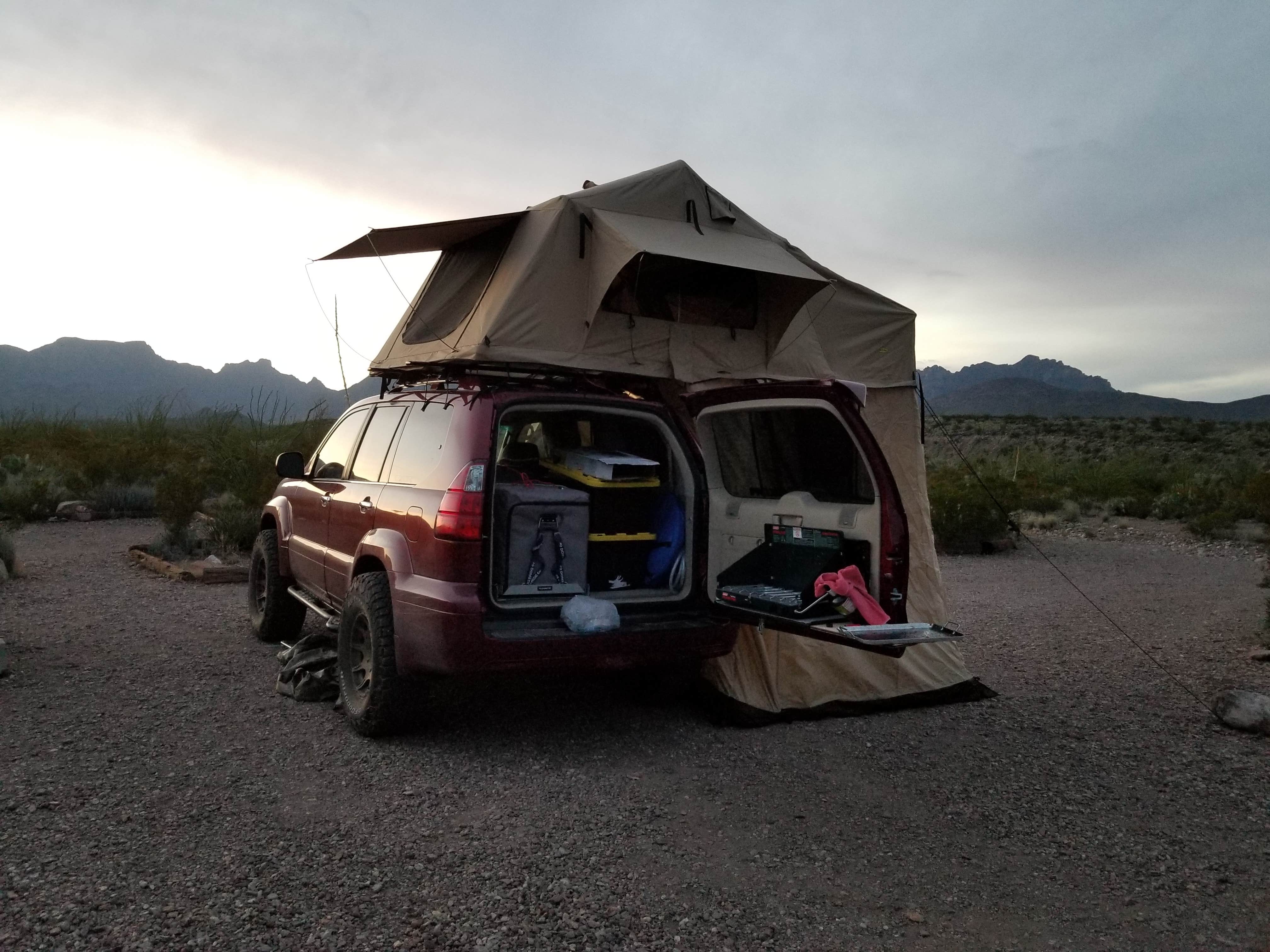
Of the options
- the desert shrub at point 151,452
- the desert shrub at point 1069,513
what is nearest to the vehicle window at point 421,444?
the desert shrub at point 151,452

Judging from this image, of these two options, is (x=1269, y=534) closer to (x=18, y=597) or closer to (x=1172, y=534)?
(x=1172, y=534)

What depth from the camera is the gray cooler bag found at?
4.75 m

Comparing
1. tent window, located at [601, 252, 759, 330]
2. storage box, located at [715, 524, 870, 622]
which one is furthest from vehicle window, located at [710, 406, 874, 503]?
tent window, located at [601, 252, 759, 330]

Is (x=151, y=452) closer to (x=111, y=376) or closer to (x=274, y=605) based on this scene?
(x=274, y=605)

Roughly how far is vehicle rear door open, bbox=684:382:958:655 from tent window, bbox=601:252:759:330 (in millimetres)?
612

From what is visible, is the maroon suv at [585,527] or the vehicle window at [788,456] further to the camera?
the vehicle window at [788,456]

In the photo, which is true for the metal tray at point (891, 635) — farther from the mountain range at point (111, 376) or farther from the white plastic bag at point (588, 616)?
the mountain range at point (111, 376)

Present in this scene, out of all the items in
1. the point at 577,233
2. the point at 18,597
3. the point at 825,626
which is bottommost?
the point at 18,597

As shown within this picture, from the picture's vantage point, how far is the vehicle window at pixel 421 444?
482 centimetres

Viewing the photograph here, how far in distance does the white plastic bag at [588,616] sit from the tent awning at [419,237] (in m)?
2.49

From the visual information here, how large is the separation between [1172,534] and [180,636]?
16.7 m

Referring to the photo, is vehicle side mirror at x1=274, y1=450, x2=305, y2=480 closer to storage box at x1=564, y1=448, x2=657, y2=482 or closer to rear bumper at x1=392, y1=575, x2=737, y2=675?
rear bumper at x1=392, y1=575, x2=737, y2=675

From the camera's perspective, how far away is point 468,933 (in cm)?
301

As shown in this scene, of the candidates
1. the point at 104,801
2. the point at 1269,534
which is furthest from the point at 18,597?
A: the point at 1269,534
